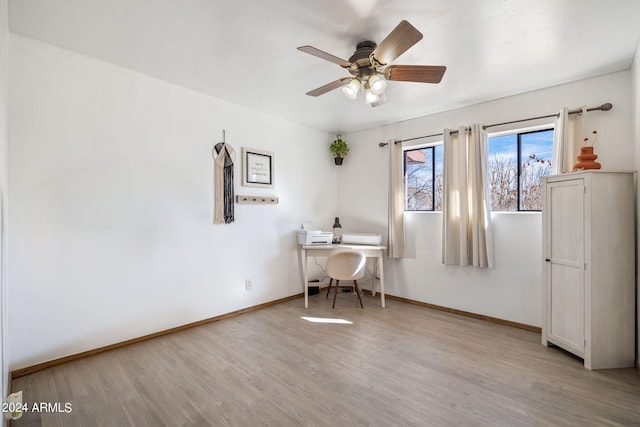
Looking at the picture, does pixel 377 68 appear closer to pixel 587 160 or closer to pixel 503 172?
pixel 587 160

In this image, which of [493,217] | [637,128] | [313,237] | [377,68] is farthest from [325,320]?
[637,128]

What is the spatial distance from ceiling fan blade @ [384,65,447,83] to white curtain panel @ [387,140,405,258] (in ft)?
6.57

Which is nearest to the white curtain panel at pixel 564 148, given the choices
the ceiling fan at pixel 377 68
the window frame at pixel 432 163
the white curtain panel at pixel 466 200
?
the white curtain panel at pixel 466 200

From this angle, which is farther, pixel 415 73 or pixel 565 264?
pixel 565 264

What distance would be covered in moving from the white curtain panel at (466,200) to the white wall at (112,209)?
2.41 m

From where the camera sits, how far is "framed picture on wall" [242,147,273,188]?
369 centimetres

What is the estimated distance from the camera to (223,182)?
3.46 meters

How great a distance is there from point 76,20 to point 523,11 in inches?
118

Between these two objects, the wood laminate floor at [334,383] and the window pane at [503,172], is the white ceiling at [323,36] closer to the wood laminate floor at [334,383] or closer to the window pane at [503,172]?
the window pane at [503,172]

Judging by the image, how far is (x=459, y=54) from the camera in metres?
2.43

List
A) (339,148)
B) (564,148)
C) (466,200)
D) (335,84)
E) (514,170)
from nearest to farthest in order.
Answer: (335,84) < (564,148) < (514,170) < (466,200) < (339,148)

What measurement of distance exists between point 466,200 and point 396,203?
0.93 m

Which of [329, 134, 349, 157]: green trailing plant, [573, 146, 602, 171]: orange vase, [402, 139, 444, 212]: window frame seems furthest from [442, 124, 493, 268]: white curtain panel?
[329, 134, 349, 157]: green trailing plant

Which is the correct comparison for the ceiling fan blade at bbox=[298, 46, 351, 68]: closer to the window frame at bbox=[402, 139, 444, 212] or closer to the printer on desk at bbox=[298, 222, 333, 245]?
the window frame at bbox=[402, 139, 444, 212]
